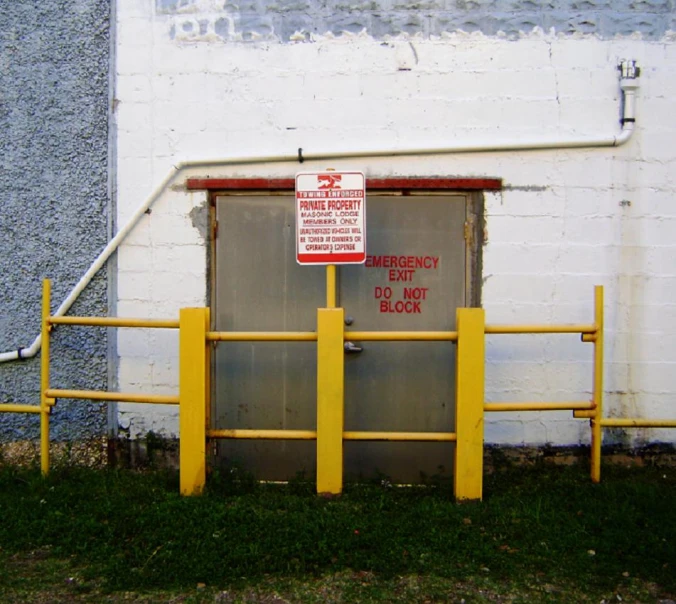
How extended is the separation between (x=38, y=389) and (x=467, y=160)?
11.8 ft

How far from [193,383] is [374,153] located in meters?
2.05

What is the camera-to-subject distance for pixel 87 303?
202 inches

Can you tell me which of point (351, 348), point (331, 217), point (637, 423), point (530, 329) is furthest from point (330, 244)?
point (637, 423)

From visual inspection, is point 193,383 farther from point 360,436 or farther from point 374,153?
point 374,153

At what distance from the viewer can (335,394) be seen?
445cm

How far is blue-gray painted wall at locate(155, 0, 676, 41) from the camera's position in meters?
5.00

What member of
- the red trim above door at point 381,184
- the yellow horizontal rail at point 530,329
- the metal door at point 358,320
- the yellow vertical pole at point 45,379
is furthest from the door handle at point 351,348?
the yellow vertical pole at point 45,379

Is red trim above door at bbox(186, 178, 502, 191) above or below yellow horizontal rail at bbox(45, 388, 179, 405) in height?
above

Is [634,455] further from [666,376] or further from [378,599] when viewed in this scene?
→ [378,599]

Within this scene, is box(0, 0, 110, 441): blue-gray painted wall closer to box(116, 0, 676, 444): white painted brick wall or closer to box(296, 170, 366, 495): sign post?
box(116, 0, 676, 444): white painted brick wall

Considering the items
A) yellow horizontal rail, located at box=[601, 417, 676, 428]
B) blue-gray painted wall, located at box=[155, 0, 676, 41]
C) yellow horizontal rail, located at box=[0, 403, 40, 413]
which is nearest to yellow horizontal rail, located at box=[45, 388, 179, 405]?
yellow horizontal rail, located at box=[0, 403, 40, 413]

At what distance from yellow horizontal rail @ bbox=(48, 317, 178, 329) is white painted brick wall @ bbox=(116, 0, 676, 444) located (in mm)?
522

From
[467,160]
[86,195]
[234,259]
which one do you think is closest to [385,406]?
[234,259]

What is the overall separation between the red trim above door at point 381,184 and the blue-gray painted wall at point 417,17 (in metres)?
1.04
